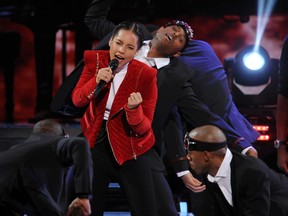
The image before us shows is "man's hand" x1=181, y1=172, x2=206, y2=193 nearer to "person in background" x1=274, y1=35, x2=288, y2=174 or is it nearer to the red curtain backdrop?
"person in background" x1=274, y1=35, x2=288, y2=174

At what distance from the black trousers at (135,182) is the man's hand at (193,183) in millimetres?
260

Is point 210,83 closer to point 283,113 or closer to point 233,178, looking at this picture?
point 283,113

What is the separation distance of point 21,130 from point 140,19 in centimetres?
197

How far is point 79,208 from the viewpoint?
3.07 metres

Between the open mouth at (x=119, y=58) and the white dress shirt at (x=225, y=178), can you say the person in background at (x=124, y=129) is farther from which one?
the white dress shirt at (x=225, y=178)

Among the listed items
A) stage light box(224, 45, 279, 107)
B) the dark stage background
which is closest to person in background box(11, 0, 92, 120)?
the dark stage background

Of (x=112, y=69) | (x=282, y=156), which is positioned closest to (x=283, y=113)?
(x=282, y=156)

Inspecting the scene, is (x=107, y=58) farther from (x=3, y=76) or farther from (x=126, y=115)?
(x=3, y=76)

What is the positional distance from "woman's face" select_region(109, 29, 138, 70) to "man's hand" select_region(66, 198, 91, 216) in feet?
2.02

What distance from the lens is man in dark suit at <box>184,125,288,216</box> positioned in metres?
3.08

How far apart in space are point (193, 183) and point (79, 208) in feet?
2.28

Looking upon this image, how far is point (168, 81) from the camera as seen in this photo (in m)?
3.47

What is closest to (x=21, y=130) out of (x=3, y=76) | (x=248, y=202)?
(x=3, y=76)

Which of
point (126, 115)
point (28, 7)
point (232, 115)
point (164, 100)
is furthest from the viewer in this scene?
point (28, 7)
